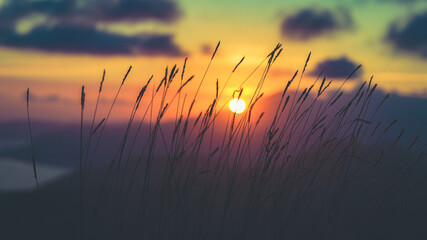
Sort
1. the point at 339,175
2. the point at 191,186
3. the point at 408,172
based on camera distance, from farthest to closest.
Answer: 1. the point at 408,172
2. the point at 339,175
3. the point at 191,186

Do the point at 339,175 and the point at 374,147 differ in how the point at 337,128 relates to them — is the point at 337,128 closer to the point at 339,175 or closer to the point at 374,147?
the point at 339,175

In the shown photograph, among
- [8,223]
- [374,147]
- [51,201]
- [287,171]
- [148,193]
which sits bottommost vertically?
[8,223]

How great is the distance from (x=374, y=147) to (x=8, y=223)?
7.30 ft

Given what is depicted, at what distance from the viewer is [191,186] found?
2.17 metres

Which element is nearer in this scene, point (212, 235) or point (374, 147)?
point (212, 235)

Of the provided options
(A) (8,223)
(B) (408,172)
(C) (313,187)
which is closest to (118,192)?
(A) (8,223)

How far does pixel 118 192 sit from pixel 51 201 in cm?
53

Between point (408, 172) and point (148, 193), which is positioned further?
point (408, 172)

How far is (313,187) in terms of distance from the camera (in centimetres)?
246

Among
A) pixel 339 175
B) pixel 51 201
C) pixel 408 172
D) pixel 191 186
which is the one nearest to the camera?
pixel 191 186

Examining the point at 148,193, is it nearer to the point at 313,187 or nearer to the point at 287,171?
the point at 287,171

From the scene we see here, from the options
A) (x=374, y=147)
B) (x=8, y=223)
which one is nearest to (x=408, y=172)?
(x=374, y=147)

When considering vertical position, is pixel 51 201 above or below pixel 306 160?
below

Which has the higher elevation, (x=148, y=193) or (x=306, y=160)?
(x=306, y=160)
